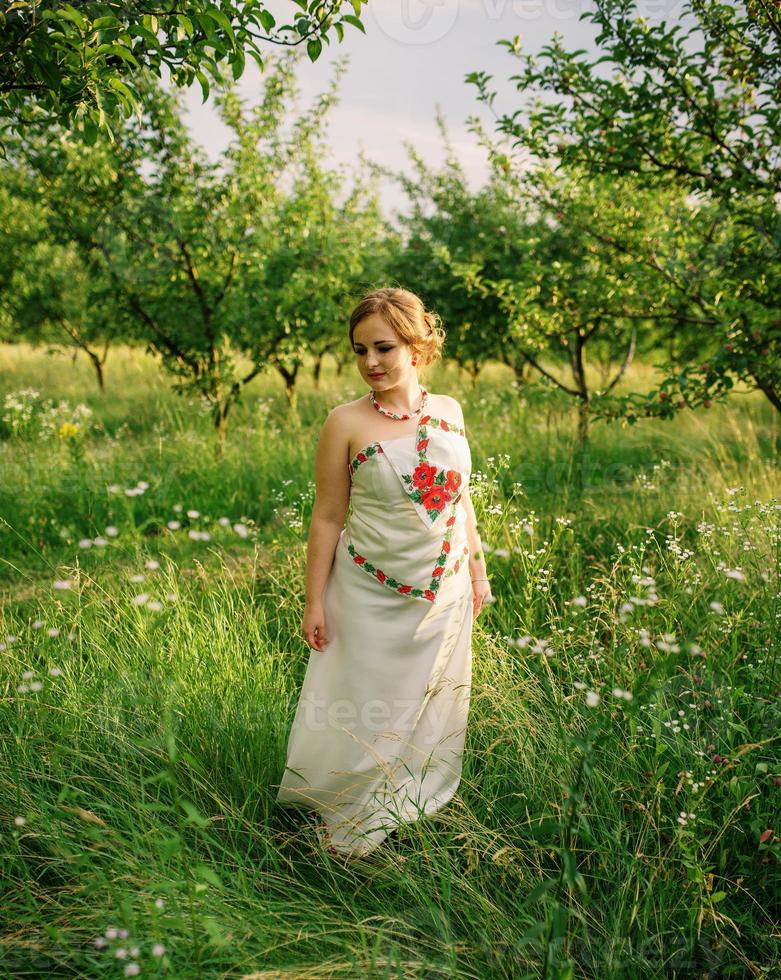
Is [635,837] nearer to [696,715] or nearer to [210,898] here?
[696,715]

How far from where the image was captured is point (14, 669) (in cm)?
286

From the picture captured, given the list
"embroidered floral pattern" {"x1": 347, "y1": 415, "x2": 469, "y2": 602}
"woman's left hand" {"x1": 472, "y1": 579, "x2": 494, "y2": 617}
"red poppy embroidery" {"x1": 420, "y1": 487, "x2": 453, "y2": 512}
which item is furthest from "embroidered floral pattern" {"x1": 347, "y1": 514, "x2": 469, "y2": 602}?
"woman's left hand" {"x1": 472, "y1": 579, "x2": 494, "y2": 617}

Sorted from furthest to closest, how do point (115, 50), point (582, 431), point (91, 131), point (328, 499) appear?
point (582, 431) → point (91, 131) → point (328, 499) → point (115, 50)

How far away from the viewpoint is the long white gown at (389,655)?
2.40 meters

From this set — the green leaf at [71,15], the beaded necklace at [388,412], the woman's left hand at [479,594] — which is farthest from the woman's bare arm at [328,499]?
the green leaf at [71,15]

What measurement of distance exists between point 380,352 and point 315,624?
100cm

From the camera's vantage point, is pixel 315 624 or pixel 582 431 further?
pixel 582 431

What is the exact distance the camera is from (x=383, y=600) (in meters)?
2.46

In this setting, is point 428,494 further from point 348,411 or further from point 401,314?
point 401,314

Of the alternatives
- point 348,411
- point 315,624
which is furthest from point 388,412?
point 315,624

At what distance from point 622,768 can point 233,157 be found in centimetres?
716

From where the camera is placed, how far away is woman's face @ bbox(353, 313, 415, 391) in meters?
2.40

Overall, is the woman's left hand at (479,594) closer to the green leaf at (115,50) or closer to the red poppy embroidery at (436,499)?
the red poppy embroidery at (436,499)

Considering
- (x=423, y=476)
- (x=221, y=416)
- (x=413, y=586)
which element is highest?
(x=423, y=476)
